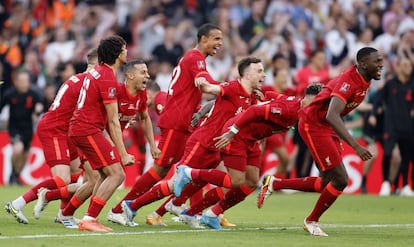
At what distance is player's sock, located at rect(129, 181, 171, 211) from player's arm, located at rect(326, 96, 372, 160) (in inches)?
104

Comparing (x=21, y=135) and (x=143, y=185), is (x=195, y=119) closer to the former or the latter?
(x=143, y=185)

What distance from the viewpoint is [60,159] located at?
15.5 meters

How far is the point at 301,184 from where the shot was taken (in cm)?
1513

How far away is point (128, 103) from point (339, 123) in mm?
3249

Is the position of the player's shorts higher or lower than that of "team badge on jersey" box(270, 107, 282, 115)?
lower

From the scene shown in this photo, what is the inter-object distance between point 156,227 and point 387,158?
10323 mm

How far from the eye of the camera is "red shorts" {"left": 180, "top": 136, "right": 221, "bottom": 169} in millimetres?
15289

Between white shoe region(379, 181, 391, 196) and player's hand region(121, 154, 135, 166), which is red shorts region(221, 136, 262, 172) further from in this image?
white shoe region(379, 181, 391, 196)

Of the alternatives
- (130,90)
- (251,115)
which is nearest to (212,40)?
(130,90)

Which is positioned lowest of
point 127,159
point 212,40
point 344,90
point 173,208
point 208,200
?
point 173,208

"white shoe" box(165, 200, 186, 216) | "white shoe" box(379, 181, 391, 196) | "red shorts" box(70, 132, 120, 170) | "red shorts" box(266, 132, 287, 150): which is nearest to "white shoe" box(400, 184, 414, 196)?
"white shoe" box(379, 181, 391, 196)

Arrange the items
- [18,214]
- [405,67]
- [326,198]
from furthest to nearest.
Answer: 1. [405,67]
2. [18,214]
3. [326,198]

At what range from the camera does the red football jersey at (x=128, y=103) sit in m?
15.5

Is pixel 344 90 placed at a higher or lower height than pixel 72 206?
higher
